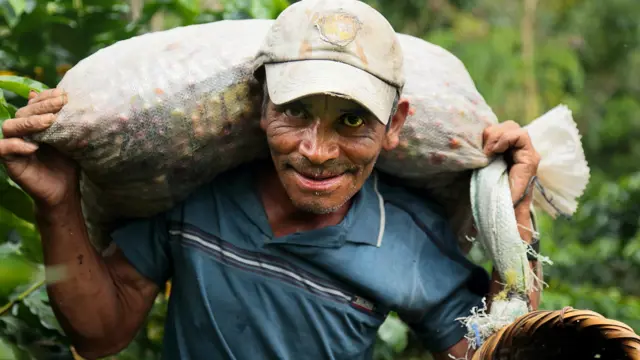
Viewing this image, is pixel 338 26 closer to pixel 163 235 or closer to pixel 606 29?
pixel 163 235

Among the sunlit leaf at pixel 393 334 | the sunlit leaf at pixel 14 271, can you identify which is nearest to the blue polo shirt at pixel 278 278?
the sunlit leaf at pixel 393 334

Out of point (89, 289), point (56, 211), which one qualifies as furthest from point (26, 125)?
point (89, 289)

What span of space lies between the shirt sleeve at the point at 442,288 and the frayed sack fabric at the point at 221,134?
101 mm

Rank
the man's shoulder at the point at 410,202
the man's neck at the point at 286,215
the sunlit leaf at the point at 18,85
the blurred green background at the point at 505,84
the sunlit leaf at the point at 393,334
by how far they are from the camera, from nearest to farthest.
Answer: the sunlit leaf at the point at 18,85
the man's neck at the point at 286,215
the man's shoulder at the point at 410,202
the blurred green background at the point at 505,84
the sunlit leaf at the point at 393,334

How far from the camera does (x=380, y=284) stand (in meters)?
1.98

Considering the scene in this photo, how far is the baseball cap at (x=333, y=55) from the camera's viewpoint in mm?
1715

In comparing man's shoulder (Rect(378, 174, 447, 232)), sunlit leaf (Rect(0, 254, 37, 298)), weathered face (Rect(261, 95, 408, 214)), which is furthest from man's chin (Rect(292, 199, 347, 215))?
sunlit leaf (Rect(0, 254, 37, 298))

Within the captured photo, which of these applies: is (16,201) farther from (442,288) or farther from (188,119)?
(442,288)

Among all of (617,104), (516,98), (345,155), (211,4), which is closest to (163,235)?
(345,155)

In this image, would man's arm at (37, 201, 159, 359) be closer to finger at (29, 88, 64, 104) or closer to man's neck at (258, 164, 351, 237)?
finger at (29, 88, 64, 104)

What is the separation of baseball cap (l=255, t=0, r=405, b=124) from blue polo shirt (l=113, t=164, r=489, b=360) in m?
0.36

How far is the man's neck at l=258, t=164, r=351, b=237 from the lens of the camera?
6.56ft

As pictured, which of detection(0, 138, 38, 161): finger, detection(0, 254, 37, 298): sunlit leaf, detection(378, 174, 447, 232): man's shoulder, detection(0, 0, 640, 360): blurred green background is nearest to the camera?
detection(0, 254, 37, 298): sunlit leaf

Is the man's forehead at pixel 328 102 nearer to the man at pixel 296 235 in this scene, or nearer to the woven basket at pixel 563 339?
the man at pixel 296 235
